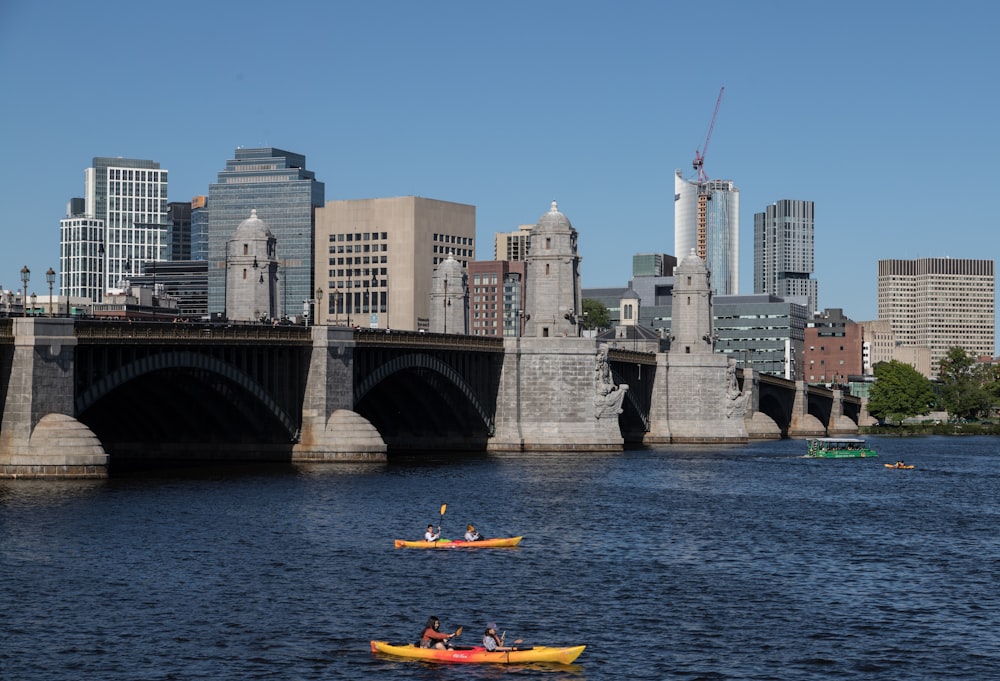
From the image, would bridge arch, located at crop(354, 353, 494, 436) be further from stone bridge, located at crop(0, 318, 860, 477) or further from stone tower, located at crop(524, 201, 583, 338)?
stone tower, located at crop(524, 201, 583, 338)

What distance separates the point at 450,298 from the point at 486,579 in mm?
107993

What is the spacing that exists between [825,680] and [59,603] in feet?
82.4

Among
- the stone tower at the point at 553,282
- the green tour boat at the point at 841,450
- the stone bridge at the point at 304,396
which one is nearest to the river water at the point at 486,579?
the stone bridge at the point at 304,396

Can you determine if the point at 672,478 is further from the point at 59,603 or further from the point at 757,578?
the point at 59,603

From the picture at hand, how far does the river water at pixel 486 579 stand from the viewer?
4406 centimetres

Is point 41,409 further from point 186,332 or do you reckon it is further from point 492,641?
point 492,641

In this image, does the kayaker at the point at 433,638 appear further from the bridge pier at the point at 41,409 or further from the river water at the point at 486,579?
the bridge pier at the point at 41,409

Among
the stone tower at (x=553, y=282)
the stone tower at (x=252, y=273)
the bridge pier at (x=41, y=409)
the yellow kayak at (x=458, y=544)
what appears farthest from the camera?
the stone tower at (x=553, y=282)

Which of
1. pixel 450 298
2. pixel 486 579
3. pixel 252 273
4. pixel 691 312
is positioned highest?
pixel 450 298

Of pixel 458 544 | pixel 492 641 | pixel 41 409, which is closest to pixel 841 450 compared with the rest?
pixel 458 544

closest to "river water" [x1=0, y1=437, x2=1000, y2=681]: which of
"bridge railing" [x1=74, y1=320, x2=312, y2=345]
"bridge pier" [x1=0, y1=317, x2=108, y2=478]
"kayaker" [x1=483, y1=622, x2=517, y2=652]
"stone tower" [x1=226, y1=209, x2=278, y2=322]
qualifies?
"kayaker" [x1=483, y1=622, x2=517, y2=652]

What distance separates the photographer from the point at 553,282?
136625 mm

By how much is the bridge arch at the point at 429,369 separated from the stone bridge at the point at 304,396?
5.8 inches

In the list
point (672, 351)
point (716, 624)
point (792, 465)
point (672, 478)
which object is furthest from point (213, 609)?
point (672, 351)
